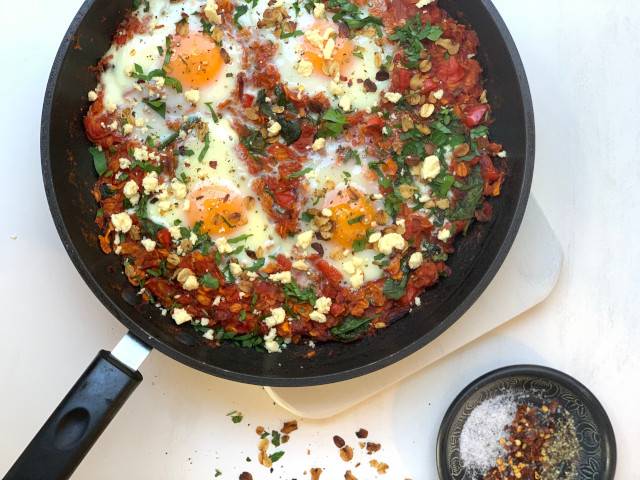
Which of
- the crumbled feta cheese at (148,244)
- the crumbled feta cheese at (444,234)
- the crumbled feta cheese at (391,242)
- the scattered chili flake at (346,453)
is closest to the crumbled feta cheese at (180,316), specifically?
the crumbled feta cheese at (148,244)

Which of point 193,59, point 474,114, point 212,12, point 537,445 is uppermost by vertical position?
point 212,12

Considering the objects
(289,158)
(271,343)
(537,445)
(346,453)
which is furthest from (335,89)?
(537,445)

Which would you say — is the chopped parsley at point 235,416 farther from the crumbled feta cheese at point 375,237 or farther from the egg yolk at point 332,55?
the egg yolk at point 332,55

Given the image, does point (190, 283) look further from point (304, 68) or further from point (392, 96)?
point (392, 96)

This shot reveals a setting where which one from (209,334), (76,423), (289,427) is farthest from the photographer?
(289,427)

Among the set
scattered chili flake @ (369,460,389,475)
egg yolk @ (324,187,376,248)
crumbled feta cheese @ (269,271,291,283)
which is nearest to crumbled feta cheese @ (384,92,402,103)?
egg yolk @ (324,187,376,248)

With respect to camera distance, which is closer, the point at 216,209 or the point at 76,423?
the point at 76,423
